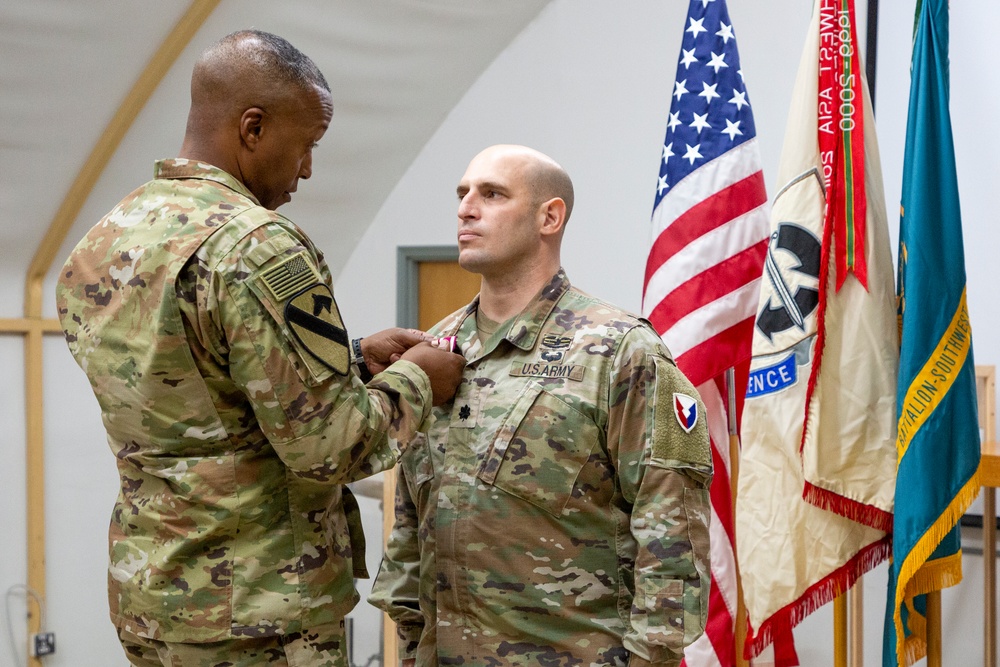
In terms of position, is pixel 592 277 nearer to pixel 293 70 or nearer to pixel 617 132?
pixel 617 132

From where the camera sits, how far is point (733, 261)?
2621 millimetres

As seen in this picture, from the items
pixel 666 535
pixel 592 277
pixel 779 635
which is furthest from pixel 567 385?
pixel 592 277

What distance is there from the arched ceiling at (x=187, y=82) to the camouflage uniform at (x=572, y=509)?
6.65ft

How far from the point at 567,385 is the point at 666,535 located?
0.97ft

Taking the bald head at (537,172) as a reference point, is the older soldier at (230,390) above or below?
below

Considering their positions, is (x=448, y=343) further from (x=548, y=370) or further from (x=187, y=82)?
(x=187, y=82)

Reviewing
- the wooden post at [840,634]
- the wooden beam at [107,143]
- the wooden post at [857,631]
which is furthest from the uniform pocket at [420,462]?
the wooden beam at [107,143]

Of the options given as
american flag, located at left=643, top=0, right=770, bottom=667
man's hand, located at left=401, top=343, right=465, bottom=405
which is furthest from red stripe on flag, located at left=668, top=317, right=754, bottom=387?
man's hand, located at left=401, top=343, right=465, bottom=405

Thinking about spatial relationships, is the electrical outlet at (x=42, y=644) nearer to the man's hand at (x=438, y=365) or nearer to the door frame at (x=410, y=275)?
the door frame at (x=410, y=275)

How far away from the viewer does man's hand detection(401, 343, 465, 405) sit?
1.55 m

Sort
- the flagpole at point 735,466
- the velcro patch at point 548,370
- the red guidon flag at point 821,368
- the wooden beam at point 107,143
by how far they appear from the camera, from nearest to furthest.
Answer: the velcro patch at point 548,370 < the red guidon flag at point 821,368 < the flagpole at point 735,466 < the wooden beam at point 107,143

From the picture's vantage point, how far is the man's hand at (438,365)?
5.08 ft

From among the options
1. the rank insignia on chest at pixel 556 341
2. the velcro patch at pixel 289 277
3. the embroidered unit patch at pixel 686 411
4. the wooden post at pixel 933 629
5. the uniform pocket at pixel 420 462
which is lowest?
the wooden post at pixel 933 629

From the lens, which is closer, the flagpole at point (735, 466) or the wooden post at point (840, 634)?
the wooden post at point (840, 634)
